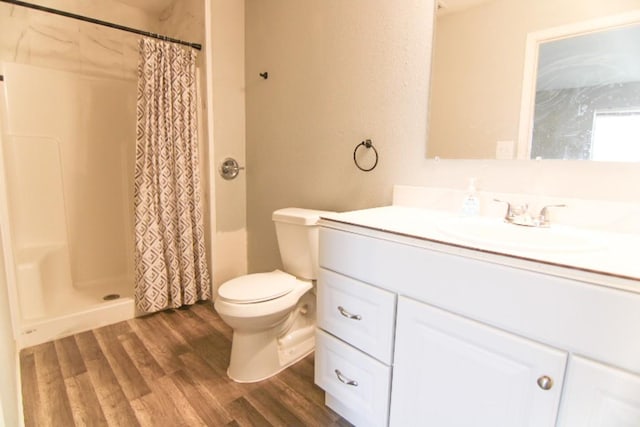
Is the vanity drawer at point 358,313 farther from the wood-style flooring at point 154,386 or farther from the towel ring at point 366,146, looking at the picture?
the towel ring at point 366,146

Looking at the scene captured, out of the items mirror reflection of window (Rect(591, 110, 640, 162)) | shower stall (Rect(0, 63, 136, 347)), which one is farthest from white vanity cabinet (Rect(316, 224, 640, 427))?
shower stall (Rect(0, 63, 136, 347))

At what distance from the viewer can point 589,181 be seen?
3.57ft

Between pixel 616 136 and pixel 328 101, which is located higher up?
pixel 328 101

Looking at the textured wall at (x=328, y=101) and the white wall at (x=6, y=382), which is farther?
the textured wall at (x=328, y=101)

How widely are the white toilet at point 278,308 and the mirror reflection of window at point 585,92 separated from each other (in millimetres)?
1046

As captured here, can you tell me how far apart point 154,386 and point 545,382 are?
61.6 inches

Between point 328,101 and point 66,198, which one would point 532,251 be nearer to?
point 328,101

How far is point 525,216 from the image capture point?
1167 mm

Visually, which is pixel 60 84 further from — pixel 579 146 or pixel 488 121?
pixel 579 146

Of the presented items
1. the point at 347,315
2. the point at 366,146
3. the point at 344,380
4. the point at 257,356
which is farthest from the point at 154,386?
the point at 366,146

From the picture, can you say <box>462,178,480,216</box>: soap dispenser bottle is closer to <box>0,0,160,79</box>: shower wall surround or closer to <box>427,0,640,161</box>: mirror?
<box>427,0,640,161</box>: mirror

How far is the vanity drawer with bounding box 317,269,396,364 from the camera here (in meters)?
1.08

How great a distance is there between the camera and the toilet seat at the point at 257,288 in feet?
4.90

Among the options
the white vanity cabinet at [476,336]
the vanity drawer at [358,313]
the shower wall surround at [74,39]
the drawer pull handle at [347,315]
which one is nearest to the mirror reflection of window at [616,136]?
the white vanity cabinet at [476,336]
